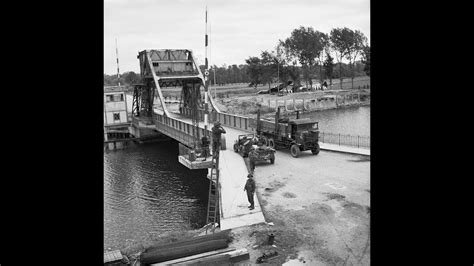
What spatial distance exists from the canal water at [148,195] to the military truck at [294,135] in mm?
4409

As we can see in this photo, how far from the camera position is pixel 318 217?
12484mm

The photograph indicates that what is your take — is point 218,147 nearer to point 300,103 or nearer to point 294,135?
point 294,135

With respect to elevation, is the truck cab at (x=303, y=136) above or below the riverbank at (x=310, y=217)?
above

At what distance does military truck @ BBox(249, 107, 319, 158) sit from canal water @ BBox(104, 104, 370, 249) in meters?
4.41

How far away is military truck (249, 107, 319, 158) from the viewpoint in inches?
807

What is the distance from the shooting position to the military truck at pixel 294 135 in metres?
20.5

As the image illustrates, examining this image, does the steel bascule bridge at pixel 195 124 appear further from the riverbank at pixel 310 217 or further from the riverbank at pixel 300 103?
the riverbank at pixel 300 103

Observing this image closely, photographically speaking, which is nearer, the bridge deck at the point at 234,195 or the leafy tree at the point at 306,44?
the bridge deck at the point at 234,195

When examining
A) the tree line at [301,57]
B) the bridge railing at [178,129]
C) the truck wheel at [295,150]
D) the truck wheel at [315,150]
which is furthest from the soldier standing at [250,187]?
the tree line at [301,57]

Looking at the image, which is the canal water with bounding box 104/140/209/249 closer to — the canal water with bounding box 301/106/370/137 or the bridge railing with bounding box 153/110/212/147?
the bridge railing with bounding box 153/110/212/147

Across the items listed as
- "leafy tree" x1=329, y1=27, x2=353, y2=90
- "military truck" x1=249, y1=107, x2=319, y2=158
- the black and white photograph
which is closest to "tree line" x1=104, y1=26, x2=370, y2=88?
"leafy tree" x1=329, y1=27, x2=353, y2=90
